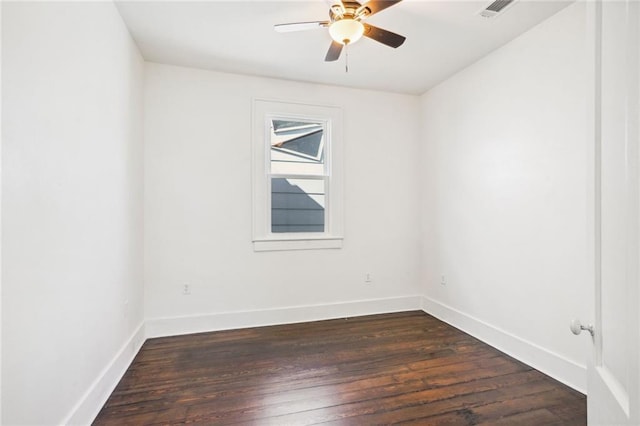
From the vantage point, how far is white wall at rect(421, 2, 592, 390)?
222cm

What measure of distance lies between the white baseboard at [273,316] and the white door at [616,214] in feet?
9.32

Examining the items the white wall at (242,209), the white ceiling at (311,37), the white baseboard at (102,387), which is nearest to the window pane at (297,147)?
the white wall at (242,209)

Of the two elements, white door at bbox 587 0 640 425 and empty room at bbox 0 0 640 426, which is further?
empty room at bbox 0 0 640 426

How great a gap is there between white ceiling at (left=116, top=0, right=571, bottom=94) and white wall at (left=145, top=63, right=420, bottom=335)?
0.30 meters

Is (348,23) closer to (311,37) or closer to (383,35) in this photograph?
(383,35)

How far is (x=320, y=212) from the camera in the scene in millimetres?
3783

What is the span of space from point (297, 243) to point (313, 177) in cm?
80

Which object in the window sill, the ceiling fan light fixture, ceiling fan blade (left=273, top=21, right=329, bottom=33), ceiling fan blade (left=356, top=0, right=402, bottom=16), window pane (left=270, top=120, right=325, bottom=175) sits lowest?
the window sill

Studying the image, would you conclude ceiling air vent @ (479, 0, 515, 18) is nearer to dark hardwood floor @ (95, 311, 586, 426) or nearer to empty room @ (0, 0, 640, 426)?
empty room @ (0, 0, 640, 426)

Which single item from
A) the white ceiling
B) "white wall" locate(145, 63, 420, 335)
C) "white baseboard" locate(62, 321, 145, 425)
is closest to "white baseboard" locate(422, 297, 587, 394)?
"white wall" locate(145, 63, 420, 335)

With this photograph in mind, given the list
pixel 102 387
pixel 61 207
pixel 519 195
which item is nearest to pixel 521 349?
pixel 519 195

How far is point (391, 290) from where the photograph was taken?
3910 millimetres

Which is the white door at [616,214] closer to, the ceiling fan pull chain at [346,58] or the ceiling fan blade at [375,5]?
the ceiling fan blade at [375,5]

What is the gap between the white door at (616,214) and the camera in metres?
0.66
